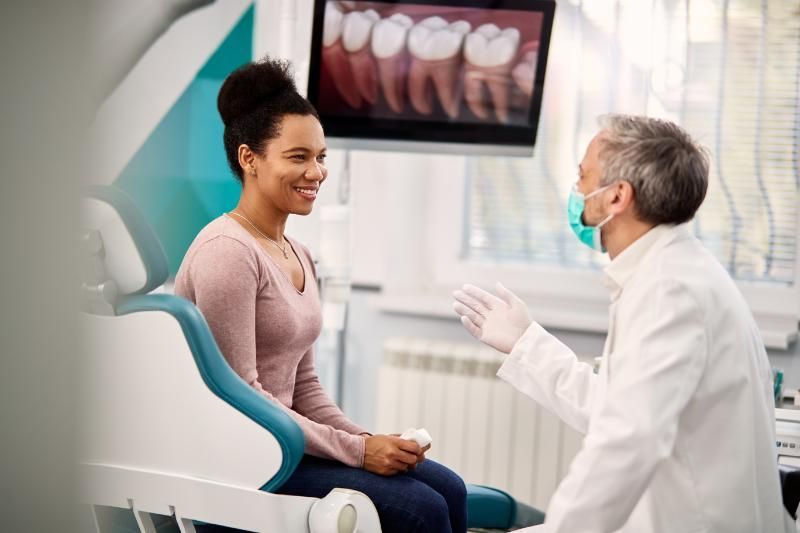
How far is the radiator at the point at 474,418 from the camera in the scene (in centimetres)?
321

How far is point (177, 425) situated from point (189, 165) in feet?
4.77

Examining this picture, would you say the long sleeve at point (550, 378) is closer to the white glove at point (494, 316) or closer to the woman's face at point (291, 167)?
the white glove at point (494, 316)

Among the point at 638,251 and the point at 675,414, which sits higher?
the point at 638,251

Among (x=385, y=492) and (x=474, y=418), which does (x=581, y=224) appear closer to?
(x=385, y=492)

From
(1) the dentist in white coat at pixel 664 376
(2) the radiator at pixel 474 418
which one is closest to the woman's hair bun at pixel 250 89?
(1) the dentist in white coat at pixel 664 376

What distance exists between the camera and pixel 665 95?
3.21 m

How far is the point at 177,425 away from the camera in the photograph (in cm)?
161

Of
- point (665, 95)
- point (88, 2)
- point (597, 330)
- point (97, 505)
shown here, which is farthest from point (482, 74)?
point (88, 2)

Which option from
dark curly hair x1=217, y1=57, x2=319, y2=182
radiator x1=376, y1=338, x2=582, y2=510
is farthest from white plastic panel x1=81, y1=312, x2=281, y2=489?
radiator x1=376, y1=338, x2=582, y2=510

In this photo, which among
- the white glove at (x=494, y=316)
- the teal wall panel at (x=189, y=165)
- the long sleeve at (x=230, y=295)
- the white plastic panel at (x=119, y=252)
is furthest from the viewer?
the teal wall panel at (x=189, y=165)

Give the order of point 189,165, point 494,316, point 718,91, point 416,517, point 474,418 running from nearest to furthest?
1. point 416,517
2. point 494,316
3. point 189,165
4. point 718,91
5. point 474,418

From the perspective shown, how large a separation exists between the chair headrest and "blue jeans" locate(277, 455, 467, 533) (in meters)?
0.44

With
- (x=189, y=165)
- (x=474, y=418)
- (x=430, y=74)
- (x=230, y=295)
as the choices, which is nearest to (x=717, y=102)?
(x=430, y=74)

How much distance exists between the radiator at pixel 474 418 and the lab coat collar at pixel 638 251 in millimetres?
1593
